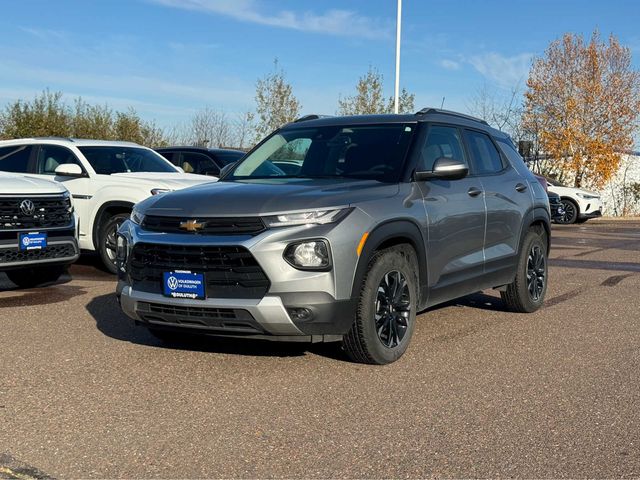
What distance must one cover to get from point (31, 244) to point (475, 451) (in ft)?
18.4

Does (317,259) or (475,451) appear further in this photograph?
(317,259)

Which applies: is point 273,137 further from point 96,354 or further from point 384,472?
point 384,472

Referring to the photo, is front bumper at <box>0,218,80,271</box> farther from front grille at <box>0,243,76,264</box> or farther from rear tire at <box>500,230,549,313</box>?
rear tire at <box>500,230,549,313</box>

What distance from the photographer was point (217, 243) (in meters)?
5.07

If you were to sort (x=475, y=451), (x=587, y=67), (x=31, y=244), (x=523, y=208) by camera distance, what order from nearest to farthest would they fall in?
(x=475, y=451), (x=523, y=208), (x=31, y=244), (x=587, y=67)

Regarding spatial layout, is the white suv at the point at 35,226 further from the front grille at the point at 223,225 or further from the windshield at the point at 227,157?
→ the windshield at the point at 227,157

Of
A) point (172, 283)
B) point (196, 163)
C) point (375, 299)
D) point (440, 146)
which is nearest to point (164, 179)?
point (196, 163)

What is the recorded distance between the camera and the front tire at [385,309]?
527 centimetres

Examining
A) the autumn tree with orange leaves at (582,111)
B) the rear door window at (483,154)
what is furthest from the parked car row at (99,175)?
the autumn tree with orange leaves at (582,111)

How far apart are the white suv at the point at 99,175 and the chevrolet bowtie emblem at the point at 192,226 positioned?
4.71 meters

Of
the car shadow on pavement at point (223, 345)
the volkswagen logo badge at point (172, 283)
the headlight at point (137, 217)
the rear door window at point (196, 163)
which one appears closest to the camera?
the volkswagen logo badge at point (172, 283)

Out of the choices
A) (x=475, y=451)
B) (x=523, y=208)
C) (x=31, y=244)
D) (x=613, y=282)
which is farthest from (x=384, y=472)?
(x=613, y=282)

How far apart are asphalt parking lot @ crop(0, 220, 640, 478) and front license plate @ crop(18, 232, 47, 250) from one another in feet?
2.85

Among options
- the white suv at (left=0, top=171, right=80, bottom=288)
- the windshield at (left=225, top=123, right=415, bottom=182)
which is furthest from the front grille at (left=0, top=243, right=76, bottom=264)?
the windshield at (left=225, top=123, right=415, bottom=182)
